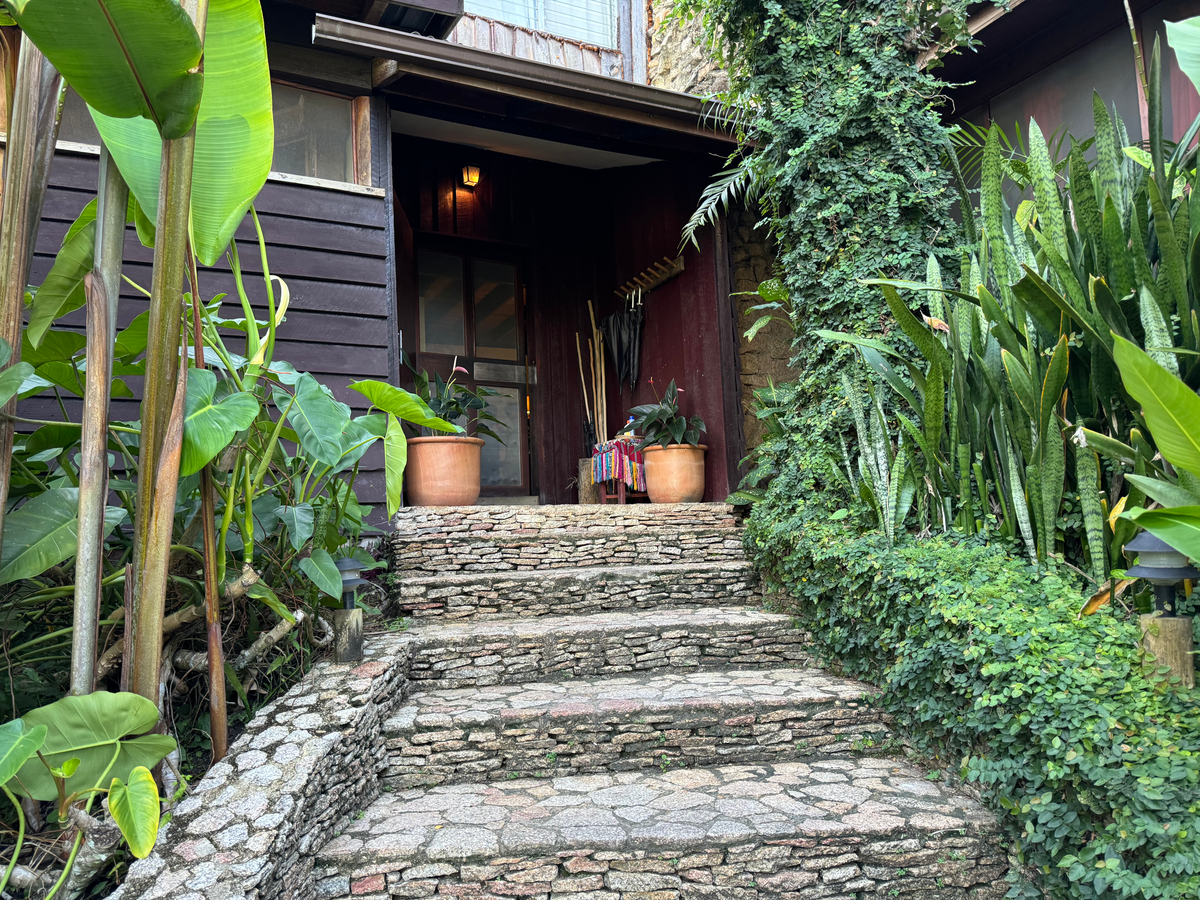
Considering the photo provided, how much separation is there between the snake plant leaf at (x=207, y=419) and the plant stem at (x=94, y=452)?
18 centimetres

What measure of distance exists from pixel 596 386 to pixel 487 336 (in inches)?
42.2

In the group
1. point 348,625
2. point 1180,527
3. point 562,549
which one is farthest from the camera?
point 562,549

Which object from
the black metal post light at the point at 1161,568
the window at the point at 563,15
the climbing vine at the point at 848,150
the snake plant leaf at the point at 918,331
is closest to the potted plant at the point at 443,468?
the climbing vine at the point at 848,150

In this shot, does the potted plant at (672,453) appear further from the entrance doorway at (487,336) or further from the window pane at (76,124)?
the window pane at (76,124)

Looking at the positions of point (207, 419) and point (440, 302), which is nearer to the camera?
point (207, 419)

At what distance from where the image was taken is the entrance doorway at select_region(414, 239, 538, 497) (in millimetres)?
6520

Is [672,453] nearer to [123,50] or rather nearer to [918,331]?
[918,331]

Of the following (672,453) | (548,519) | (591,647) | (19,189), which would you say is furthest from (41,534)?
(672,453)

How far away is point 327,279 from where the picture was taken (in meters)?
4.45

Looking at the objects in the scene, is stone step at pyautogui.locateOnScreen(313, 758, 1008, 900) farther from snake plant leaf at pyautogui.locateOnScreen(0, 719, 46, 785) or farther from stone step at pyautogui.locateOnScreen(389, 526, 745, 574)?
stone step at pyautogui.locateOnScreen(389, 526, 745, 574)

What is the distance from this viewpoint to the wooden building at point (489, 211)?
435cm

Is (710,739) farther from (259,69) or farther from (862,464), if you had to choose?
(259,69)

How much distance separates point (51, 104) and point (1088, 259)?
3012 mm

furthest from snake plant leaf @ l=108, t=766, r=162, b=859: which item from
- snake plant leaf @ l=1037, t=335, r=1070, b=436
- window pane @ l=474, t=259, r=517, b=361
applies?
window pane @ l=474, t=259, r=517, b=361
